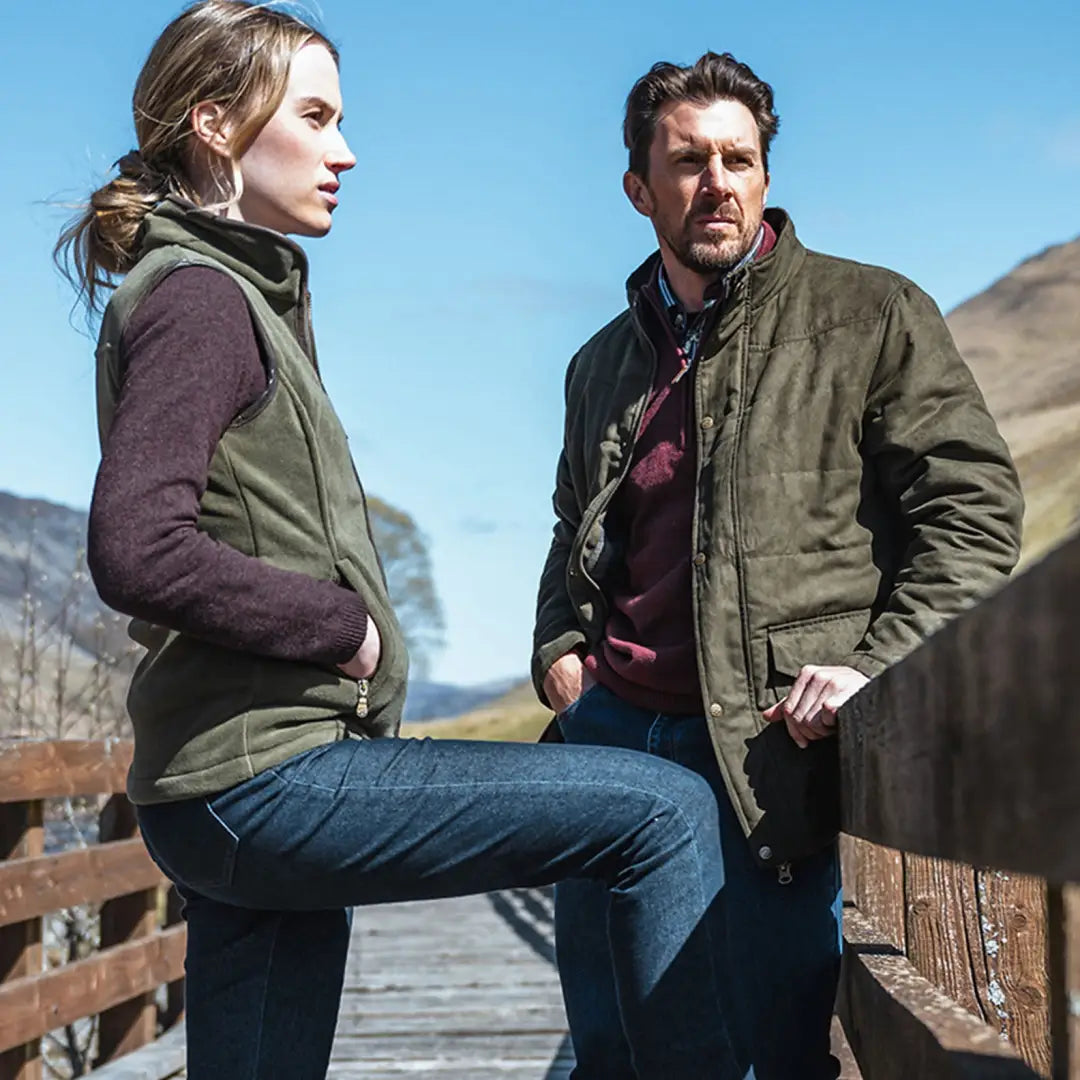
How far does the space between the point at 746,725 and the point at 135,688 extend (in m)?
0.88

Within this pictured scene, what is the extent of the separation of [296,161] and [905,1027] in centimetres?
132

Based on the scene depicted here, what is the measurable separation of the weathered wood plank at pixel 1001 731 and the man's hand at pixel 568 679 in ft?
4.71

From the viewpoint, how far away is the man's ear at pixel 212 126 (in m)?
2.38

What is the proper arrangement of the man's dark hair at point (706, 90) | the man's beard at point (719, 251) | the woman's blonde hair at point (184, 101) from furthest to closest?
the man's dark hair at point (706, 90), the man's beard at point (719, 251), the woman's blonde hair at point (184, 101)

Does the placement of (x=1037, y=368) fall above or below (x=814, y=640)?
above

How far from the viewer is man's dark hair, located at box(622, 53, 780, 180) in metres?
3.05

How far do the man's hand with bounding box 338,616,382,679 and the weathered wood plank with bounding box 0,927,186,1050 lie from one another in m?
2.82

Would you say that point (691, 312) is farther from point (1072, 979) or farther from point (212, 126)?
point (1072, 979)

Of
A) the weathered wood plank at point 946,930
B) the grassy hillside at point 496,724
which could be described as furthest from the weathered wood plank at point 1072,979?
the grassy hillside at point 496,724

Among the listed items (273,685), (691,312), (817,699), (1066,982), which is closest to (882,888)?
(817,699)

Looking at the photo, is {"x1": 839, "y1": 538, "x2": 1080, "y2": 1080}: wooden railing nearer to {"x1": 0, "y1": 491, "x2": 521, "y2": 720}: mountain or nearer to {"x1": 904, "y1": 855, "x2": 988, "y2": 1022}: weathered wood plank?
{"x1": 904, "y1": 855, "x2": 988, "y2": 1022}: weathered wood plank

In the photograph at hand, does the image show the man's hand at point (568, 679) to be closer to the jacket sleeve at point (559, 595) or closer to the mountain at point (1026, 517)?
the jacket sleeve at point (559, 595)

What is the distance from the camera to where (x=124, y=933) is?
605 centimetres

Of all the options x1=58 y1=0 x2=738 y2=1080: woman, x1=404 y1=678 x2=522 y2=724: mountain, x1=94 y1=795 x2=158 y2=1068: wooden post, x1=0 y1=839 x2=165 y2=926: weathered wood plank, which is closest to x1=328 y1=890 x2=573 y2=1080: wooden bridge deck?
x1=94 y1=795 x2=158 y2=1068: wooden post
